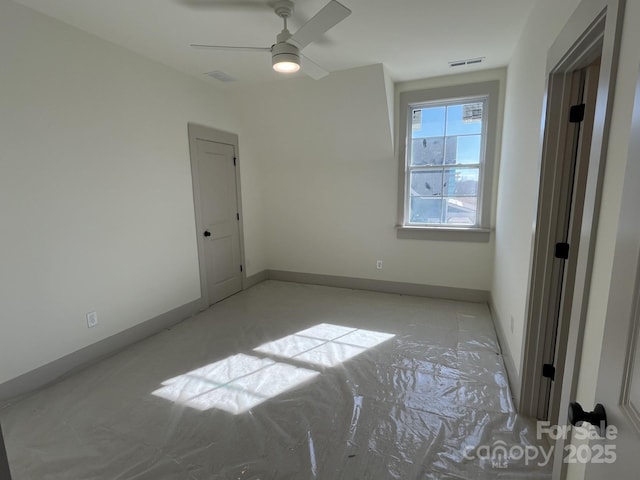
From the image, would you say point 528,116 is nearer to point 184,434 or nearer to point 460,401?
point 460,401

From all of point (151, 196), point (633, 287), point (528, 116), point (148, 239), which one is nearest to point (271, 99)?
point (151, 196)

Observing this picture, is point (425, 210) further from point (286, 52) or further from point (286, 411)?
point (286, 411)

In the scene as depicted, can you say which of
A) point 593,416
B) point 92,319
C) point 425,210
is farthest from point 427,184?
point 92,319

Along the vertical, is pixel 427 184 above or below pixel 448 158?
below

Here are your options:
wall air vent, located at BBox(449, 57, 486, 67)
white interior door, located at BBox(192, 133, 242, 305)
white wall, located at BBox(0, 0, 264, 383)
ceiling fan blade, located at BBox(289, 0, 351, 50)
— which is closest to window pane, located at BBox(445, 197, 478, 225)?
wall air vent, located at BBox(449, 57, 486, 67)

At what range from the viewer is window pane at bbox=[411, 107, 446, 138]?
3758 millimetres

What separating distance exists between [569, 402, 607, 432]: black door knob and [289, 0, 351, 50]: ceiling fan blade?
6.50 ft

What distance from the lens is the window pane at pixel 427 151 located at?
380 cm

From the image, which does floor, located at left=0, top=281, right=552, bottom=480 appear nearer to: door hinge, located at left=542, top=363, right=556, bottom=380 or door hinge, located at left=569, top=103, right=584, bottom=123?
door hinge, located at left=542, top=363, right=556, bottom=380

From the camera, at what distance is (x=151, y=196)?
3.09 metres

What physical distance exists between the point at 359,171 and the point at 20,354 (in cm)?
370

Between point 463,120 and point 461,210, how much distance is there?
1.05 metres

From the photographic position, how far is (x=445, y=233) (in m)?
3.85

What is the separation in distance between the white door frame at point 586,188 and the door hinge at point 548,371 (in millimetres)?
25
